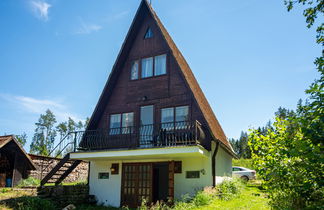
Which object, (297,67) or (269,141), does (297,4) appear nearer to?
(297,67)

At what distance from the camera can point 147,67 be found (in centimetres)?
1655

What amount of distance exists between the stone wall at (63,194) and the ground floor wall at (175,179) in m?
1.01

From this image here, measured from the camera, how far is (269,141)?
5949 millimetres

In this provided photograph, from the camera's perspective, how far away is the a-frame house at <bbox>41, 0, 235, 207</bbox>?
1380 centimetres

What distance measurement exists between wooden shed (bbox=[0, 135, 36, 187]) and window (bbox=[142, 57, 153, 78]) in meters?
9.98

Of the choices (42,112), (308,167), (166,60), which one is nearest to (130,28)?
(166,60)

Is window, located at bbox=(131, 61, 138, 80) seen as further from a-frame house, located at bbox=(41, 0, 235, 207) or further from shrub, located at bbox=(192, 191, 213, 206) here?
shrub, located at bbox=(192, 191, 213, 206)

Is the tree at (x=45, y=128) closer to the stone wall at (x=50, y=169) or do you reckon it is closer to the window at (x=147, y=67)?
the stone wall at (x=50, y=169)

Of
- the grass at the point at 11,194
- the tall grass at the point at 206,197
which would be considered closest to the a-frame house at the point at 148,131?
the tall grass at the point at 206,197

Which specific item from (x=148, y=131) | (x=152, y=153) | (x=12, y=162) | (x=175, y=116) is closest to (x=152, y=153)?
(x=152, y=153)

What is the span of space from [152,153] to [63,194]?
5.33 m

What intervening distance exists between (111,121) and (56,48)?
5.88m

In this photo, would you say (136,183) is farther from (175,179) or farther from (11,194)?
(11,194)

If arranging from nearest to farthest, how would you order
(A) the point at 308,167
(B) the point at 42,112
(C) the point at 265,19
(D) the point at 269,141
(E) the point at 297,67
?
(A) the point at 308,167 < (D) the point at 269,141 < (E) the point at 297,67 < (C) the point at 265,19 < (B) the point at 42,112
